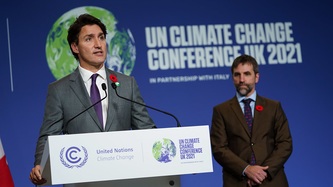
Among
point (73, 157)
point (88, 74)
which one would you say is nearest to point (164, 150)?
point (73, 157)

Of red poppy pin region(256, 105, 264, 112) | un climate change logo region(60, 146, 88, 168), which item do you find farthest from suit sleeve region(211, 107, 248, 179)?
un climate change logo region(60, 146, 88, 168)

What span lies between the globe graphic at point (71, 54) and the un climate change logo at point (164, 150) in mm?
3026

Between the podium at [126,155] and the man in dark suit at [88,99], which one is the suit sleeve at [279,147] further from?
the podium at [126,155]

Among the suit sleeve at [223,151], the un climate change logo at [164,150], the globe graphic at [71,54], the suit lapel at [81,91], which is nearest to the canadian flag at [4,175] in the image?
the suit lapel at [81,91]

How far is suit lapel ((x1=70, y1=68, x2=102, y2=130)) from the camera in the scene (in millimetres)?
2986

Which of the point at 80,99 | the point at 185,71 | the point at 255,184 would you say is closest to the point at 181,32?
the point at 185,71

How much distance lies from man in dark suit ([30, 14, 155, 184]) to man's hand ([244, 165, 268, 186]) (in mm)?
902

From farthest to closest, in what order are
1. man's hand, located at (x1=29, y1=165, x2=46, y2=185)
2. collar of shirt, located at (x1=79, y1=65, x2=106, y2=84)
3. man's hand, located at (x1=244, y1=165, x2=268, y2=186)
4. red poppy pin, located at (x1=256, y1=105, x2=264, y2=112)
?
1. red poppy pin, located at (x1=256, y1=105, x2=264, y2=112)
2. man's hand, located at (x1=244, y1=165, x2=268, y2=186)
3. collar of shirt, located at (x1=79, y1=65, x2=106, y2=84)
4. man's hand, located at (x1=29, y1=165, x2=46, y2=185)

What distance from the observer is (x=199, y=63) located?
18.2 ft

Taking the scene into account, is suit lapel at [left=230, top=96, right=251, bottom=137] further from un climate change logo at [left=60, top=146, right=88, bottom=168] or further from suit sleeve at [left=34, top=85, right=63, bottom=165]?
un climate change logo at [left=60, top=146, right=88, bottom=168]

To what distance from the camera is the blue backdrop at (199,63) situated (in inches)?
206

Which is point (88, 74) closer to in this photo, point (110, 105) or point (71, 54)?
point (110, 105)

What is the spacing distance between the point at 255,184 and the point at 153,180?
1.42 meters

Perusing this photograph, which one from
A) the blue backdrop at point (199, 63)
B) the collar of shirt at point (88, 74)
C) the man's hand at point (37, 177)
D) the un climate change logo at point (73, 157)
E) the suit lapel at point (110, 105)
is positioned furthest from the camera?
the blue backdrop at point (199, 63)
